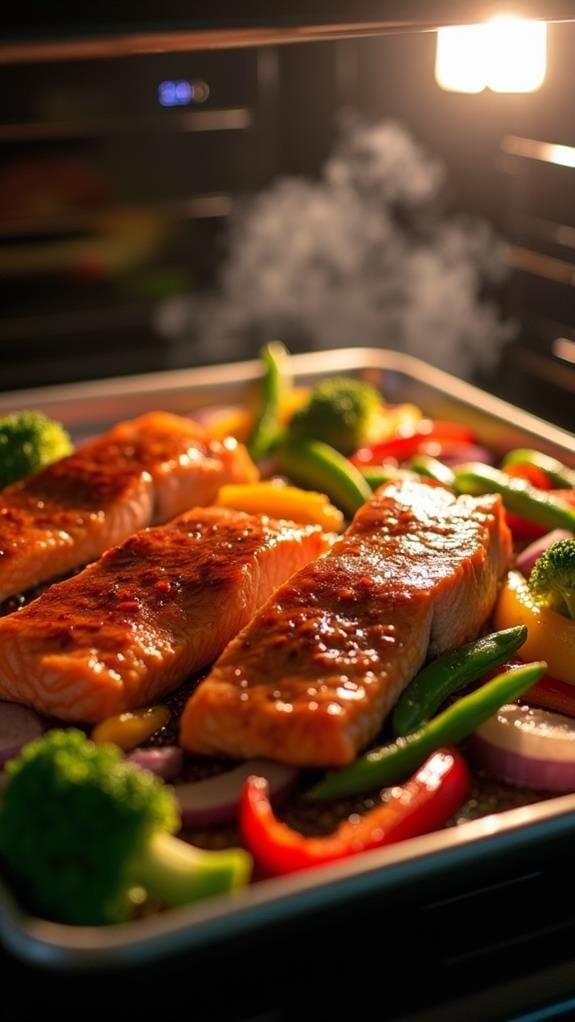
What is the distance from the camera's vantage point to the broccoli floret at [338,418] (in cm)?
360

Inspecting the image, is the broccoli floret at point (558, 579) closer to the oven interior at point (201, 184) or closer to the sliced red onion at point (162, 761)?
the sliced red onion at point (162, 761)

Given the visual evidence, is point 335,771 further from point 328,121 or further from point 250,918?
point 328,121

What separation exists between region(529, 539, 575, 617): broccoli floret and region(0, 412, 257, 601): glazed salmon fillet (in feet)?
3.26

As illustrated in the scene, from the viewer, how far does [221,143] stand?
4.89m

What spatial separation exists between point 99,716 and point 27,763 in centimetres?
39

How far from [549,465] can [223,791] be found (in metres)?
1.63

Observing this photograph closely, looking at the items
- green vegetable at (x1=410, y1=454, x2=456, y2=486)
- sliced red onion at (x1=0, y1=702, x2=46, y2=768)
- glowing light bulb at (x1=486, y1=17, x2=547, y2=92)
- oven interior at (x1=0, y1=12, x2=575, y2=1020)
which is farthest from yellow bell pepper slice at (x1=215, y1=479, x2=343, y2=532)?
glowing light bulb at (x1=486, y1=17, x2=547, y2=92)

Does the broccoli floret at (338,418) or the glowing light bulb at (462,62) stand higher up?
the glowing light bulb at (462,62)

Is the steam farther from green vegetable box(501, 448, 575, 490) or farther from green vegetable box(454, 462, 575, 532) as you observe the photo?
green vegetable box(454, 462, 575, 532)

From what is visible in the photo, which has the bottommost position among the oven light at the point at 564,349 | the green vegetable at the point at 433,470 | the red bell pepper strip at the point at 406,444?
the red bell pepper strip at the point at 406,444

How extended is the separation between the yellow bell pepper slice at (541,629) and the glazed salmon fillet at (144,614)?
0.45 m

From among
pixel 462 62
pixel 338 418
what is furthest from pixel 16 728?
pixel 462 62

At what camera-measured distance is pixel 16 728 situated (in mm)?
2285

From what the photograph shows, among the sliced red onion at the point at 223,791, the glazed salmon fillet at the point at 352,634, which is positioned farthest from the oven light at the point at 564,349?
the sliced red onion at the point at 223,791
